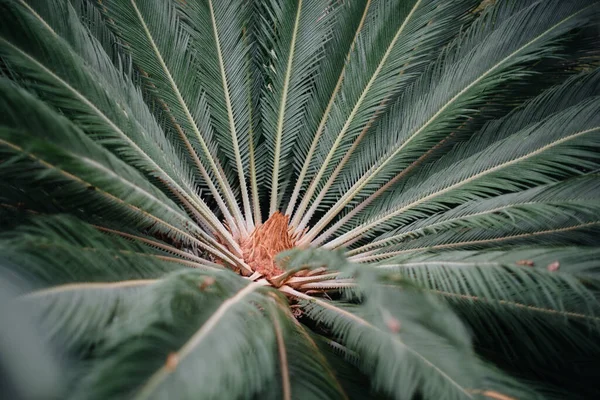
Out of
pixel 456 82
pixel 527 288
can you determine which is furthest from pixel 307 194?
pixel 527 288

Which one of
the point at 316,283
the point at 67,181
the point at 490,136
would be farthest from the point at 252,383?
the point at 490,136

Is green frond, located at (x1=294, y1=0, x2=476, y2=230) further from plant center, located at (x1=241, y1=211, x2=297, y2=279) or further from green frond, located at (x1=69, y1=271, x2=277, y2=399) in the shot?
green frond, located at (x1=69, y1=271, x2=277, y2=399)

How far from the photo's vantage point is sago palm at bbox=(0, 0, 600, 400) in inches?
42.8

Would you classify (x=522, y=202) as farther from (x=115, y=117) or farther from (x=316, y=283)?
(x=115, y=117)

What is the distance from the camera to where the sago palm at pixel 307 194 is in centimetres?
109

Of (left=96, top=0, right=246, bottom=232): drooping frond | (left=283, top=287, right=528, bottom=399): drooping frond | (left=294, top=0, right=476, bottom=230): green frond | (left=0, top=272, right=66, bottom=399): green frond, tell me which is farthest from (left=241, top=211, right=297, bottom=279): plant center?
(left=0, top=272, right=66, bottom=399): green frond

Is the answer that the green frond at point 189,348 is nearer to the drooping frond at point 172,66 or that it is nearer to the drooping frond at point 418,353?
the drooping frond at point 418,353

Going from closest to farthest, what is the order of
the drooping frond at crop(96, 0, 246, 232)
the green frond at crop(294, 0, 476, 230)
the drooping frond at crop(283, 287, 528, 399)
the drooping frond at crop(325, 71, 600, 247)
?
1. the drooping frond at crop(283, 287, 528, 399)
2. the drooping frond at crop(325, 71, 600, 247)
3. the drooping frond at crop(96, 0, 246, 232)
4. the green frond at crop(294, 0, 476, 230)

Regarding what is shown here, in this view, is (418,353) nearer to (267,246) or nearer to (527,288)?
(527,288)

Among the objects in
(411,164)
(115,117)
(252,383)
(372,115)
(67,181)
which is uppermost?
(372,115)

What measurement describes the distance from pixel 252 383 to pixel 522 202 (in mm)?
1419

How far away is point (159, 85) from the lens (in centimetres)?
222

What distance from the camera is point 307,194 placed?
8.60 ft

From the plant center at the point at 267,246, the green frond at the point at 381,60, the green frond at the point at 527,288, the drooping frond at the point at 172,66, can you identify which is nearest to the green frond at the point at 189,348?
the green frond at the point at 527,288
